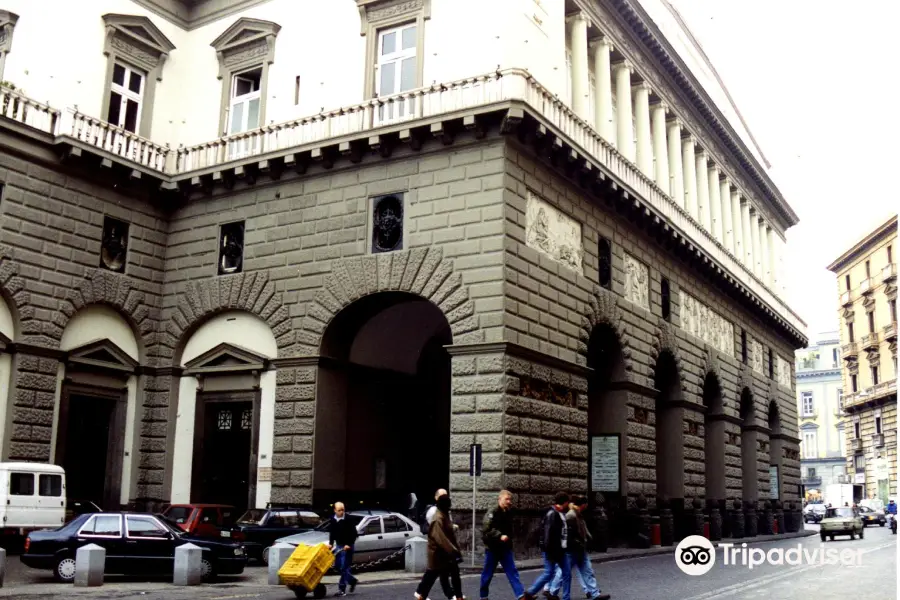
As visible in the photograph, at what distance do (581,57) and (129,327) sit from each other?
15127 millimetres

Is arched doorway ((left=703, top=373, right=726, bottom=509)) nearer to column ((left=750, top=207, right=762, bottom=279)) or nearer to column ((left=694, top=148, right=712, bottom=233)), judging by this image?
column ((left=694, top=148, right=712, bottom=233))

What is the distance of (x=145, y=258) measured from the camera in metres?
27.3

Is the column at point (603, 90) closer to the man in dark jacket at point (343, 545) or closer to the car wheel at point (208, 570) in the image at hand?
the man in dark jacket at point (343, 545)

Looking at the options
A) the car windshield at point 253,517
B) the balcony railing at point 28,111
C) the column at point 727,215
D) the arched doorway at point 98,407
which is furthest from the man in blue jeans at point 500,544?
the column at point 727,215

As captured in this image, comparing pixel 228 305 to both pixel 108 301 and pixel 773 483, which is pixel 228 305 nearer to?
pixel 108 301

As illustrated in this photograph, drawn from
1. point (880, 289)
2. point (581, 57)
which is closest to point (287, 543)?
point (581, 57)

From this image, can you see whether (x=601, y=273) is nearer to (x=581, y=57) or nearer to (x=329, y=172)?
(x=581, y=57)

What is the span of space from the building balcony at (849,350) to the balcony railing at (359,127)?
5191 centimetres

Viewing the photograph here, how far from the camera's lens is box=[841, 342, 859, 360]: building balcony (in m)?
75.2

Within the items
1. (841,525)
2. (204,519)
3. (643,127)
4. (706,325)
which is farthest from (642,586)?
(841,525)

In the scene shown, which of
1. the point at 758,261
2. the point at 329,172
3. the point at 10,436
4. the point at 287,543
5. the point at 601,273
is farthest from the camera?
the point at 758,261

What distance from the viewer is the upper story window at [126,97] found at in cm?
2712

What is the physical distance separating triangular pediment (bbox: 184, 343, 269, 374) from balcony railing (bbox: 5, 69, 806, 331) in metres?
5.18

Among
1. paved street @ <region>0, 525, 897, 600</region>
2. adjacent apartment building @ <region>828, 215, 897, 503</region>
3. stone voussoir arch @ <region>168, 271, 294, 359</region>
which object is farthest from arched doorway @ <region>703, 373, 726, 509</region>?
adjacent apartment building @ <region>828, 215, 897, 503</region>
